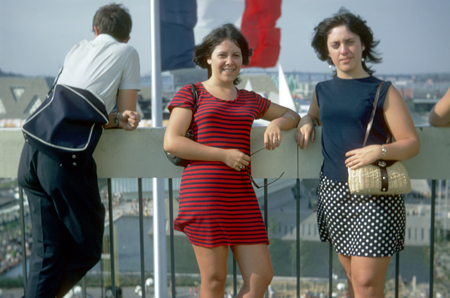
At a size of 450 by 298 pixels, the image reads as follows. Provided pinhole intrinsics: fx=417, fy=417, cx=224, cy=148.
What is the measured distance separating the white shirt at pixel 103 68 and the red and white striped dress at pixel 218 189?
394 mm

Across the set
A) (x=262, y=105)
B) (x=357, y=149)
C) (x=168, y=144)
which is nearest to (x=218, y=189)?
(x=168, y=144)

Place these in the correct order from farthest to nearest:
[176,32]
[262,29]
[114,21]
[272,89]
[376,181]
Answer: [272,89], [262,29], [176,32], [114,21], [376,181]

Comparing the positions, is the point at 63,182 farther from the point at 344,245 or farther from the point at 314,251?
the point at 314,251

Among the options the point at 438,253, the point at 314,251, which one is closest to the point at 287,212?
the point at 314,251

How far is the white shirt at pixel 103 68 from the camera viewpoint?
233 centimetres

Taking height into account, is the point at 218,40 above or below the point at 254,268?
above

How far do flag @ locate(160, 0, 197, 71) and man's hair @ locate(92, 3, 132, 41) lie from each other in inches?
308

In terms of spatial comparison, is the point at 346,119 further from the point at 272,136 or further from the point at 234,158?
the point at 234,158

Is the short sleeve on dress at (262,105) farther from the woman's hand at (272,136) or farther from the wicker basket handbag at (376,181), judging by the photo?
the wicker basket handbag at (376,181)

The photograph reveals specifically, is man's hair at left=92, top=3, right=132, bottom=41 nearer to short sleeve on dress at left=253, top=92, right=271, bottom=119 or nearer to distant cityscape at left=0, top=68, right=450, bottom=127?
short sleeve on dress at left=253, top=92, right=271, bottom=119

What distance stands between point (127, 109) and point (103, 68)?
27 centimetres

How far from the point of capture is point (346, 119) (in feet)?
7.01

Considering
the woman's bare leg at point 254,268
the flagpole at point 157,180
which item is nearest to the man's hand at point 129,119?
the woman's bare leg at point 254,268

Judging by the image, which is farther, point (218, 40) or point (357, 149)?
point (218, 40)
